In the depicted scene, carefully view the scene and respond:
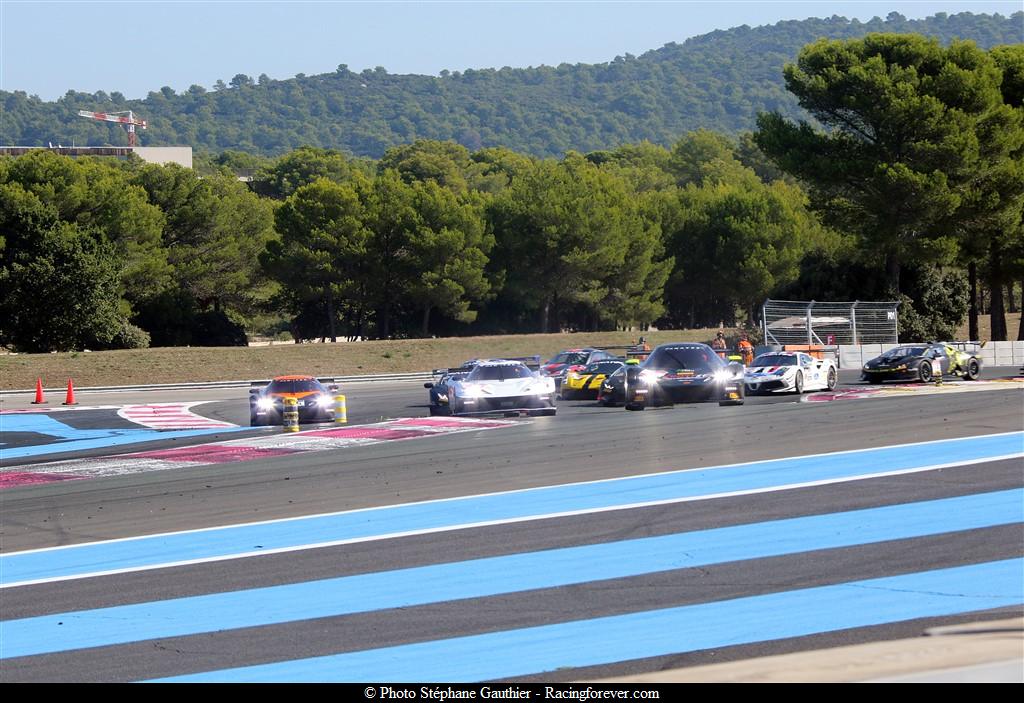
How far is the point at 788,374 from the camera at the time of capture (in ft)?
95.2

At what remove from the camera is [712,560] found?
9508 mm

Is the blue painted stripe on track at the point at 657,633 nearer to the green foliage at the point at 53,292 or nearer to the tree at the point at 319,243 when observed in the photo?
the green foliage at the point at 53,292

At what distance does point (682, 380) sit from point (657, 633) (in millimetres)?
17625

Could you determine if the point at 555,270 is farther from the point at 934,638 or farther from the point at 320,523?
the point at 934,638

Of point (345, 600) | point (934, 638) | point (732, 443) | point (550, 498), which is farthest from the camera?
point (732, 443)

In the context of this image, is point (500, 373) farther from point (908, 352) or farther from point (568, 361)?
point (908, 352)

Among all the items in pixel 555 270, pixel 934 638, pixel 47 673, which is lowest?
pixel 47 673

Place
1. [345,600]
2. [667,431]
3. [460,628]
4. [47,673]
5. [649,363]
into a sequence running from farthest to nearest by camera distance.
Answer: [649,363] → [667,431] → [345,600] → [460,628] → [47,673]

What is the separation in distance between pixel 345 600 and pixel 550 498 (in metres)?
4.39

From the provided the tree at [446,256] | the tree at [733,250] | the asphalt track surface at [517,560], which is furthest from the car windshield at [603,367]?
the tree at [733,250]

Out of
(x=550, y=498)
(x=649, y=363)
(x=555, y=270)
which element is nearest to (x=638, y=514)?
(x=550, y=498)

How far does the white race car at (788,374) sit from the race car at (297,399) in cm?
1022

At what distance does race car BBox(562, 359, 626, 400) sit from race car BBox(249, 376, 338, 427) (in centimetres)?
767

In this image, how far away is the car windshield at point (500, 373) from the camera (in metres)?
25.1
